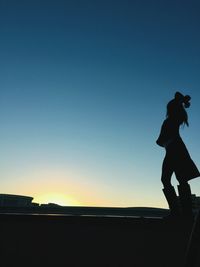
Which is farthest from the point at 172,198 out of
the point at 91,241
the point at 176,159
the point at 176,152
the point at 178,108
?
the point at 91,241

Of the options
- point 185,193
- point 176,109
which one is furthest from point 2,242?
point 176,109

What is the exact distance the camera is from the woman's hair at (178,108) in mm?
7516

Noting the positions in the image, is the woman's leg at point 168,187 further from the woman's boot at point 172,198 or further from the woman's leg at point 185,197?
the woman's leg at point 185,197

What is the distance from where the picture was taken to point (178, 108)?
7.52 meters

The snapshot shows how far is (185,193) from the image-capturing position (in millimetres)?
7074

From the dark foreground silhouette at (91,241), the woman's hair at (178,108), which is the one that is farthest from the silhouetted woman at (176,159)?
the dark foreground silhouette at (91,241)

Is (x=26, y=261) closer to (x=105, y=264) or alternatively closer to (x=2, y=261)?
(x=2, y=261)

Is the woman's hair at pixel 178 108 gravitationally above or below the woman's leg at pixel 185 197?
above

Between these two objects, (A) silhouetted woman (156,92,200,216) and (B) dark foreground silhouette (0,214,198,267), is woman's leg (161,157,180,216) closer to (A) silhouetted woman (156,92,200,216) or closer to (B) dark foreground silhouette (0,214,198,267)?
(A) silhouetted woman (156,92,200,216)

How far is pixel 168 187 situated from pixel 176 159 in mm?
483

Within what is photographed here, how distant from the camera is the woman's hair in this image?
24.7 feet

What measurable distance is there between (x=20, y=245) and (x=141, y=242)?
133 cm

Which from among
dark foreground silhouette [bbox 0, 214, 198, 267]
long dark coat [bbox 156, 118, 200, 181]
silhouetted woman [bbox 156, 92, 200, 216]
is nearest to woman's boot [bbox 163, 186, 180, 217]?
silhouetted woman [bbox 156, 92, 200, 216]

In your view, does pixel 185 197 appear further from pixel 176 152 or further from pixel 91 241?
pixel 91 241
